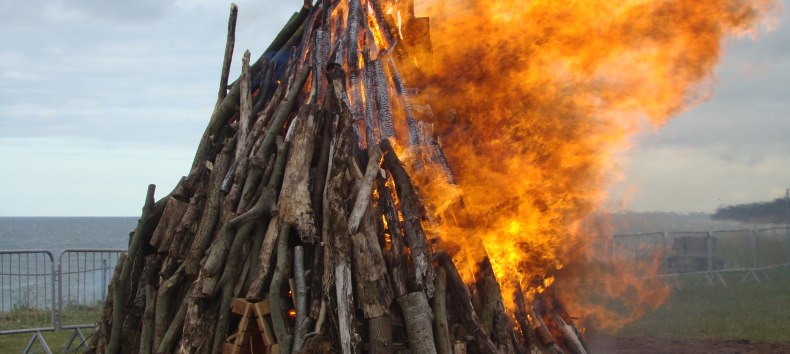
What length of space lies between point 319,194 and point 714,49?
197 inches

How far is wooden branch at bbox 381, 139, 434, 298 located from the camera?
683 cm

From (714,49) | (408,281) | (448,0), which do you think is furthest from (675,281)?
(408,281)

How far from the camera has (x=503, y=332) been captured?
283 inches

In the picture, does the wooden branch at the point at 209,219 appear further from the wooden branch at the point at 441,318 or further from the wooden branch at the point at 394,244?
the wooden branch at the point at 441,318

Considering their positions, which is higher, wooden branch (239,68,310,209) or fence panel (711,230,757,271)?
wooden branch (239,68,310,209)

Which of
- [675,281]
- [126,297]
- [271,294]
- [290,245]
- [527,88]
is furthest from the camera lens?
[675,281]

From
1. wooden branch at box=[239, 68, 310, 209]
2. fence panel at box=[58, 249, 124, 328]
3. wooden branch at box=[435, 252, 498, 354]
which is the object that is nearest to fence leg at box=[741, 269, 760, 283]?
wooden branch at box=[435, 252, 498, 354]

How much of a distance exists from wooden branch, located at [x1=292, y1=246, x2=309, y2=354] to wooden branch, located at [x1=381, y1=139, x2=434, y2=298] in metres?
0.98

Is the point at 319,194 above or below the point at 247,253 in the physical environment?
above

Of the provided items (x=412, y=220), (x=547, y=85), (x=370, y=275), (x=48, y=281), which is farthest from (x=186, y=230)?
(x=48, y=281)

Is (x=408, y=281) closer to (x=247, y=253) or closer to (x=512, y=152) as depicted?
(x=247, y=253)

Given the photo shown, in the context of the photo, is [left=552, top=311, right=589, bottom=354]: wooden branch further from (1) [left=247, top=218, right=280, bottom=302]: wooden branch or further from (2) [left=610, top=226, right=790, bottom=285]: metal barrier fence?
(2) [left=610, top=226, right=790, bottom=285]: metal barrier fence

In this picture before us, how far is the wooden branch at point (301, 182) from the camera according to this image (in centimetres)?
693

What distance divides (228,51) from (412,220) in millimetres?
3639
